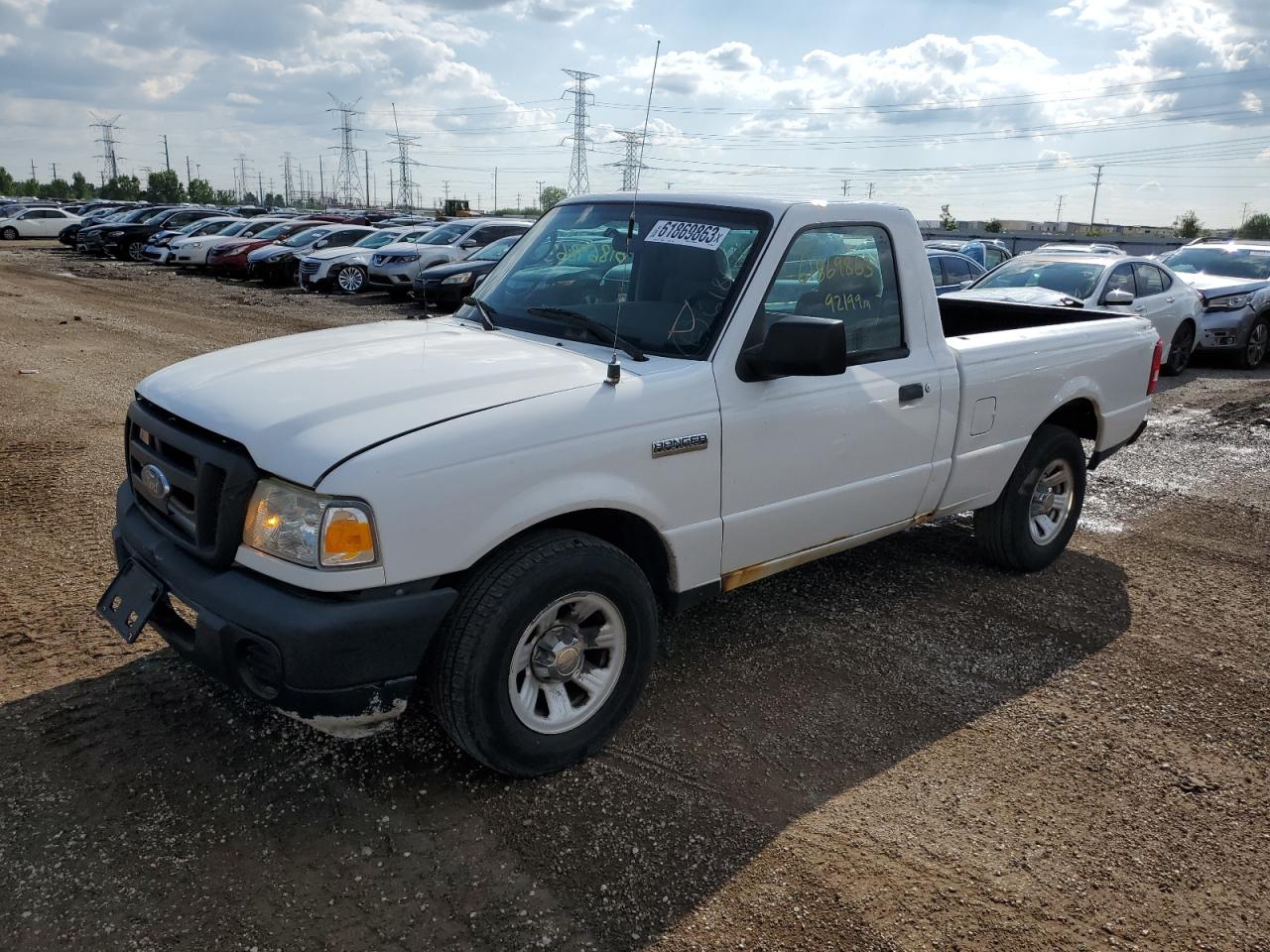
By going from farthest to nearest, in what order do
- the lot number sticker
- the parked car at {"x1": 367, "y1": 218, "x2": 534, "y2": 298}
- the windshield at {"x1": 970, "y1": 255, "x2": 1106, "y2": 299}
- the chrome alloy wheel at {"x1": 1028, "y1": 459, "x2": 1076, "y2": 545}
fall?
1. the parked car at {"x1": 367, "y1": 218, "x2": 534, "y2": 298}
2. the windshield at {"x1": 970, "y1": 255, "x2": 1106, "y2": 299}
3. the chrome alloy wheel at {"x1": 1028, "y1": 459, "x2": 1076, "y2": 545}
4. the lot number sticker

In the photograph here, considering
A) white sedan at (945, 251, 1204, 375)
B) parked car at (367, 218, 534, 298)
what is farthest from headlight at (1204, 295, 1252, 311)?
parked car at (367, 218, 534, 298)

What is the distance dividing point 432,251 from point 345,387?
17.4m

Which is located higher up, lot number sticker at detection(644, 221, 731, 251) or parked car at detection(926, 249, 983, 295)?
lot number sticker at detection(644, 221, 731, 251)

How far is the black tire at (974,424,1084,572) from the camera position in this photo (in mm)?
5148

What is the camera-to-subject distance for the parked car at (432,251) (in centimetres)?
1986

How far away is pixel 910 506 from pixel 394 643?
262 cm

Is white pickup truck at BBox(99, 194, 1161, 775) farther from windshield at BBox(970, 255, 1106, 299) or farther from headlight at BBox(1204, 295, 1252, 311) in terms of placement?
headlight at BBox(1204, 295, 1252, 311)

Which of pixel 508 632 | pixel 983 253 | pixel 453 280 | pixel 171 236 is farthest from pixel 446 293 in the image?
pixel 171 236

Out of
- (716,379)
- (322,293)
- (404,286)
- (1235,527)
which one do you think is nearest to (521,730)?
(716,379)

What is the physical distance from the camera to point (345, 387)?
3238mm

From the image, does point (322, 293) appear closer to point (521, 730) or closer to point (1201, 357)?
point (1201, 357)

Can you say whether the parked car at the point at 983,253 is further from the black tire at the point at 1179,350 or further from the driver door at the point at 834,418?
the driver door at the point at 834,418

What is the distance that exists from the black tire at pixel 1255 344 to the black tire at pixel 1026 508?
32.2ft

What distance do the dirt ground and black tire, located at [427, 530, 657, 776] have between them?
175mm
